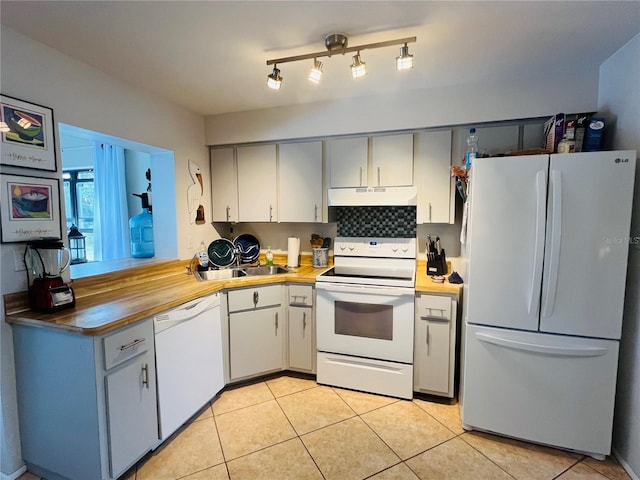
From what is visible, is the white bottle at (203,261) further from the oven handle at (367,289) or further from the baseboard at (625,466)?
the baseboard at (625,466)

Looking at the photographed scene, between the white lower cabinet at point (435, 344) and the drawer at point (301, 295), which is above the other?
the drawer at point (301, 295)

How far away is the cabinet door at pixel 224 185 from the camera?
2932mm

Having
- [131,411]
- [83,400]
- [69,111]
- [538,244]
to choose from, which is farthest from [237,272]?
[538,244]

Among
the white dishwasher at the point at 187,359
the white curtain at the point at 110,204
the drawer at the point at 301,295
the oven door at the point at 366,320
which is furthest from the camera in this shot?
the white curtain at the point at 110,204

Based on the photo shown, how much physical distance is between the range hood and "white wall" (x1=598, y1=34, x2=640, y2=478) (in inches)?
47.8

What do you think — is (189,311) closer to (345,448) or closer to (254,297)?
(254,297)

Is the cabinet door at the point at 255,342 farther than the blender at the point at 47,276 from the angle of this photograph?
Yes

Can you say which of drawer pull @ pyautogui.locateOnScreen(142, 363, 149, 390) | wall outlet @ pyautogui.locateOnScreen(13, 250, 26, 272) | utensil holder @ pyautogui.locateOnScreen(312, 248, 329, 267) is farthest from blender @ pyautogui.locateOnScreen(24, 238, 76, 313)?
utensil holder @ pyautogui.locateOnScreen(312, 248, 329, 267)

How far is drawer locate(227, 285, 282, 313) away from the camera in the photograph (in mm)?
2332

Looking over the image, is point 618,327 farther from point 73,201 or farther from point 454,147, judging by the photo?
point 73,201

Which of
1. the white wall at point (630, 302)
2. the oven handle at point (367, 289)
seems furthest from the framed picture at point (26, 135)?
the white wall at point (630, 302)

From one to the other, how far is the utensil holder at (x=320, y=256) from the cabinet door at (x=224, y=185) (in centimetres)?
83

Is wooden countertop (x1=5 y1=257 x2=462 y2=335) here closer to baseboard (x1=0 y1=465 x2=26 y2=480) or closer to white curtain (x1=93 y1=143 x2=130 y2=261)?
baseboard (x1=0 y1=465 x2=26 y2=480)

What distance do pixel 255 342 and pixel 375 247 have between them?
1255mm
